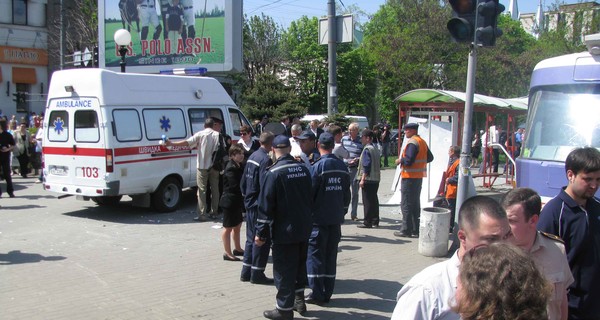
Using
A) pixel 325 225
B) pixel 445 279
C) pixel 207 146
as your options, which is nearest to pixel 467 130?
pixel 325 225

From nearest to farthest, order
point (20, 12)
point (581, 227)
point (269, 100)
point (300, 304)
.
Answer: point (581, 227)
point (300, 304)
point (269, 100)
point (20, 12)

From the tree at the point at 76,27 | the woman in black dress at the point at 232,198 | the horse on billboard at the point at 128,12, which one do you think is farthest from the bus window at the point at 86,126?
the tree at the point at 76,27

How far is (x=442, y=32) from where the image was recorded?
96.2ft

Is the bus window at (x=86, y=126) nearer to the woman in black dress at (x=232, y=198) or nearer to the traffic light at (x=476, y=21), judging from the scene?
the woman in black dress at (x=232, y=198)

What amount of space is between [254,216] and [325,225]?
40.2 inches

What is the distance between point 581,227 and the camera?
3416 millimetres

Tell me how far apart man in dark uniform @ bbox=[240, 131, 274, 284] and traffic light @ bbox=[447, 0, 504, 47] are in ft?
10.6

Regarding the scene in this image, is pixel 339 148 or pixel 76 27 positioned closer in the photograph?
pixel 339 148

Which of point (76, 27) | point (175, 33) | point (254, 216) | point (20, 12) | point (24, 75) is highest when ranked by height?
point (20, 12)

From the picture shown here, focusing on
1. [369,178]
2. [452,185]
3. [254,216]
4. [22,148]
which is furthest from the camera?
[22,148]

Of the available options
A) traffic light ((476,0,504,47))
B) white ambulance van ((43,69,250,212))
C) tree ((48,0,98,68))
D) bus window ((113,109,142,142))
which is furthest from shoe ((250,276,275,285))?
tree ((48,0,98,68))

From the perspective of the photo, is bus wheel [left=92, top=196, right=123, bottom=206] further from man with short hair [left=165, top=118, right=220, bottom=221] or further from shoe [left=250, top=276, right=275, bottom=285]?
shoe [left=250, top=276, right=275, bottom=285]

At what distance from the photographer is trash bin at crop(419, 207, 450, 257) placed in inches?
328

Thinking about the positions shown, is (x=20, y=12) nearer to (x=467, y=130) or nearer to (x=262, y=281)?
(x=262, y=281)
